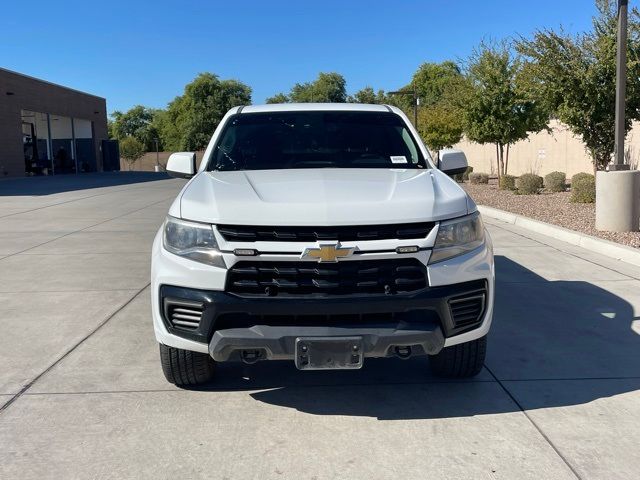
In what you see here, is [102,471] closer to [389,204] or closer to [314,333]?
[314,333]

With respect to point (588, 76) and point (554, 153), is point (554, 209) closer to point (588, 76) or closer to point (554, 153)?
point (588, 76)

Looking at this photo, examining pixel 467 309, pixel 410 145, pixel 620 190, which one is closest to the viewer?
pixel 467 309

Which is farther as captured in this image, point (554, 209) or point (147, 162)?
point (147, 162)

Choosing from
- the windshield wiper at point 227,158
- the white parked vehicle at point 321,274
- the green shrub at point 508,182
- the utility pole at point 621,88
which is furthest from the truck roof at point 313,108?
the green shrub at point 508,182

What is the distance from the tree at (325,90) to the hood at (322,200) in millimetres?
83318

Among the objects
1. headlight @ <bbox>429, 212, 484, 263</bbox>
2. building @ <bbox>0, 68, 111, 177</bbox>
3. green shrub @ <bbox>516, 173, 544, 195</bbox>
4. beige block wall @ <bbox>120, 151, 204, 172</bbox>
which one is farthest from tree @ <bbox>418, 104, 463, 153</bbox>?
beige block wall @ <bbox>120, 151, 204, 172</bbox>

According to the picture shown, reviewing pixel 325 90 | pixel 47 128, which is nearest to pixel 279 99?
pixel 325 90

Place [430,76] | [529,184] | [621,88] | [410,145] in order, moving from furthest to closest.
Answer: [430,76], [529,184], [621,88], [410,145]

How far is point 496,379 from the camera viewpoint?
4367 mm

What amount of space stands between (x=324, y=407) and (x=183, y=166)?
2.32 meters

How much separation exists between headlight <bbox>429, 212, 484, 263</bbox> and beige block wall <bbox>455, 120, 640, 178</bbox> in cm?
1910

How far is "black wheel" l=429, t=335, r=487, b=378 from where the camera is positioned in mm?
4066

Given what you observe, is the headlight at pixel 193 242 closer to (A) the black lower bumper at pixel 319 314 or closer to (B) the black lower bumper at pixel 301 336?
(A) the black lower bumper at pixel 319 314

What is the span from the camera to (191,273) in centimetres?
352
